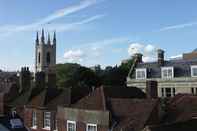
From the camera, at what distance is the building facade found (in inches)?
2415

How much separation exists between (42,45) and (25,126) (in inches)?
5783

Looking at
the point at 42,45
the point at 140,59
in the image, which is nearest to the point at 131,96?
the point at 140,59

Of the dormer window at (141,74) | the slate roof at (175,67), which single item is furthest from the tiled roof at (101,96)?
the dormer window at (141,74)

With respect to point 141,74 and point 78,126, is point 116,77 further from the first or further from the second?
point 78,126

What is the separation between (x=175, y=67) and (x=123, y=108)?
3647 centimetres

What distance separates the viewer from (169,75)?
63906mm

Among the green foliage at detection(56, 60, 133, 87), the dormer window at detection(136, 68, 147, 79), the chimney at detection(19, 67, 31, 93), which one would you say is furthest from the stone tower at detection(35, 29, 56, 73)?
the chimney at detection(19, 67, 31, 93)

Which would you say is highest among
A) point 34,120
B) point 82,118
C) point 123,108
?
point 123,108

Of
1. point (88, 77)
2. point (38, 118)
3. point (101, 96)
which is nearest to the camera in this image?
point (101, 96)

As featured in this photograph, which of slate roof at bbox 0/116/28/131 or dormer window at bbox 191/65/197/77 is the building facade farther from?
slate roof at bbox 0/116/28/131

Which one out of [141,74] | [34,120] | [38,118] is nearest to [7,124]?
[34,120]

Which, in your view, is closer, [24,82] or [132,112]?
[132,112]

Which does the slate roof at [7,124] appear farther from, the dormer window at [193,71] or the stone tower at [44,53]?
the stone tower at [44,53]

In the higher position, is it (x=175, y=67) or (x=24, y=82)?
(x=175, y=67)
